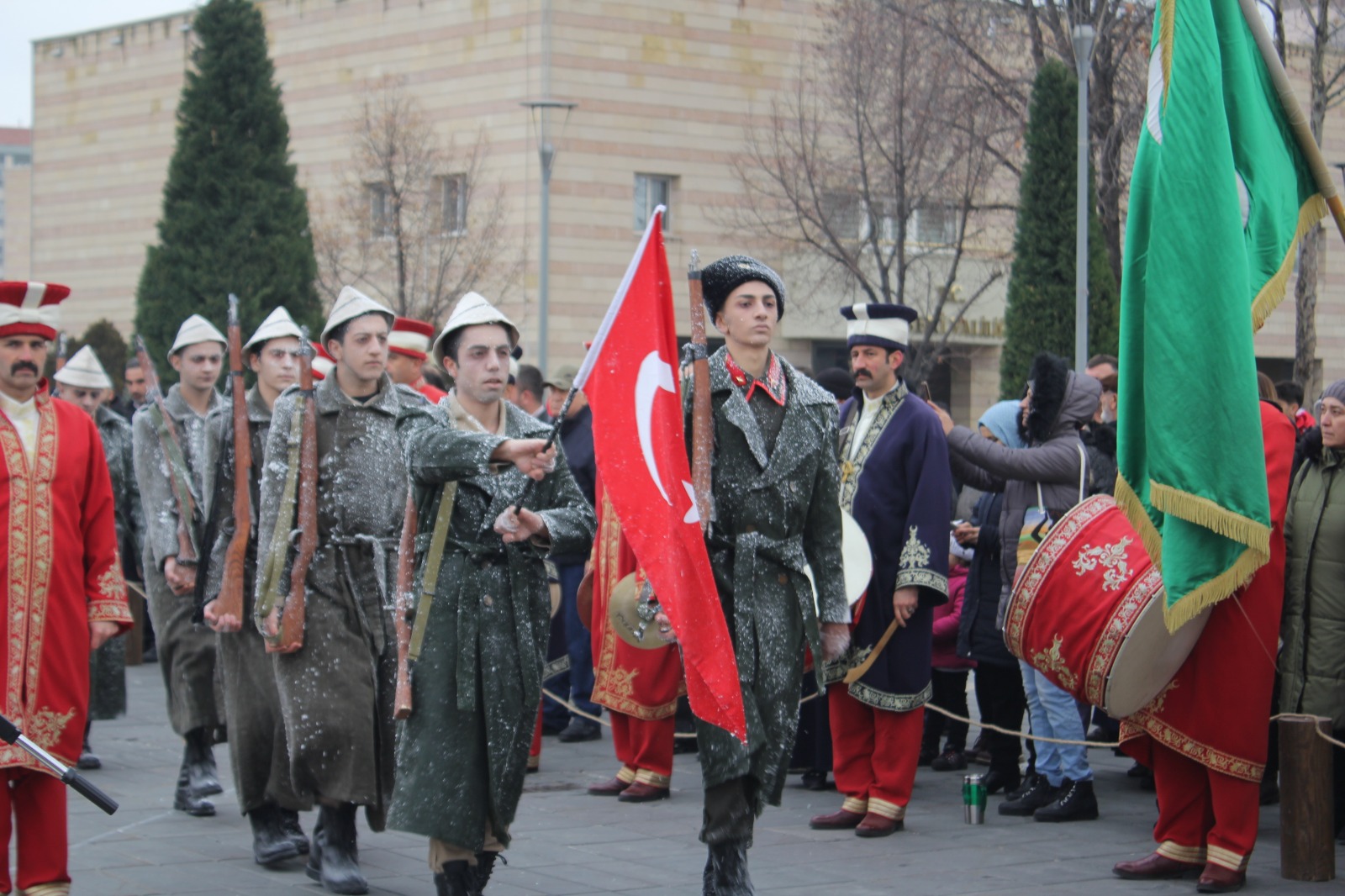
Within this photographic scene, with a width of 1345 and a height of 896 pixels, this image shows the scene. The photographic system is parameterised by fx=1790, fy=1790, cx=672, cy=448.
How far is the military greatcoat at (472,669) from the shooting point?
19.7ft

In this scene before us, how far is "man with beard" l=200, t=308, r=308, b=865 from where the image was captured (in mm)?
7461

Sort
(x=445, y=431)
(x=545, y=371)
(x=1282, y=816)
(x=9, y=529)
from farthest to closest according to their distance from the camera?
(x=545, y=371), (x=1282, y=816), (x=9, y=529), (x=445, y=431)

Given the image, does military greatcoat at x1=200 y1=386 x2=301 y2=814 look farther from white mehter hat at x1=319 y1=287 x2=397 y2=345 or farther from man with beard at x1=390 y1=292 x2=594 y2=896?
man with beard at x1=390 y1=292 x2=594 y2=896

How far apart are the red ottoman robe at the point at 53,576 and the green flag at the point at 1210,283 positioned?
13.2 ft

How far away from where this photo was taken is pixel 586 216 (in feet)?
102

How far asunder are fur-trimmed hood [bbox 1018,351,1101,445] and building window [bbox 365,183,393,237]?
2100 centimetres

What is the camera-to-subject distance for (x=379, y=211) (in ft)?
96.6

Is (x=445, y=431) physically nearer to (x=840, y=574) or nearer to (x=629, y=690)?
(x=840, y=574)

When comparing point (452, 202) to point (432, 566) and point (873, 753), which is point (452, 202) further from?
point (432, 566)

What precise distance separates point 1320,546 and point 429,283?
23.2 m

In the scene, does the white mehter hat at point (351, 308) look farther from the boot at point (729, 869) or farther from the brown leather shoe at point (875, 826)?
the brown leather shoe at point (875, 826)

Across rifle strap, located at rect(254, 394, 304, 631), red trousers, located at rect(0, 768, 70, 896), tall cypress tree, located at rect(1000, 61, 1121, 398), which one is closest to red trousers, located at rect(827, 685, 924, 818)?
rifle strap, located at rect(254, 394, 304, 631)

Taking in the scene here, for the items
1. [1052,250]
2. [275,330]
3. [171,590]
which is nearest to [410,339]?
[275,330]

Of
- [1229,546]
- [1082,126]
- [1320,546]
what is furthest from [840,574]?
[1082,126]
